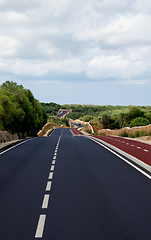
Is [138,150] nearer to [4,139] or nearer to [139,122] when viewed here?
[4,139]

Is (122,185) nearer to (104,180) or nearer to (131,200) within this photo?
(104,180)

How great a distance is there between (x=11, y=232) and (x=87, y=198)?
9.39ft

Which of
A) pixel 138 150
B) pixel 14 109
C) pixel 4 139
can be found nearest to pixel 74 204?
pixel 138 150

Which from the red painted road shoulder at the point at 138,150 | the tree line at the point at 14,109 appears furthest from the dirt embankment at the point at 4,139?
the red painted road shoulder at the point at 138,150

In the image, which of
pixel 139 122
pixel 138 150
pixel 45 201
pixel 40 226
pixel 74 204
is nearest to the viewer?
pixel 40 226

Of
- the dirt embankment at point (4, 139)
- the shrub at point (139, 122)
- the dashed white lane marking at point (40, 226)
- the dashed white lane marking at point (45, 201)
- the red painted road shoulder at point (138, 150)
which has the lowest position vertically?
the dashed white lane marking at point (40, 226)

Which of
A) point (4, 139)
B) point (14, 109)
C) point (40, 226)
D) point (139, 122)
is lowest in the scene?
point (40, 226)

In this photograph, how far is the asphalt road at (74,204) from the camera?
5875mm

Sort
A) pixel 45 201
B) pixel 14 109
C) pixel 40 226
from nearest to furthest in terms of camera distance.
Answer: pixel 40 226 → pixel 45 201 → pixel 14 109

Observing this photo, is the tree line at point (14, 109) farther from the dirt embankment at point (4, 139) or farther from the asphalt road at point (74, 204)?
the asphalt road at point (74, 204)

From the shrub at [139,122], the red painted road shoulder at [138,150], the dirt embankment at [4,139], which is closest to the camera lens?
the red painted road shoulder at [138,150]

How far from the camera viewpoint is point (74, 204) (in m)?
7.74

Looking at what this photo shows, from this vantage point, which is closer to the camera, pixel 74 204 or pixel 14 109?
pixel 74 204

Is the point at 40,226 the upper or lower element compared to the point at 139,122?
lower
